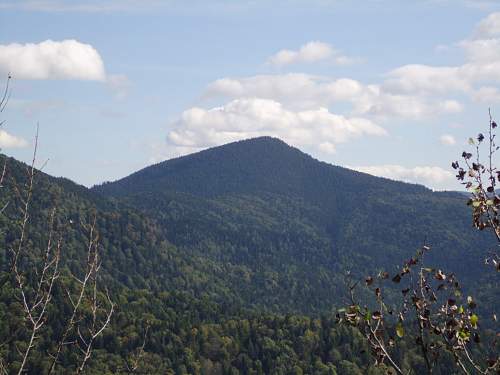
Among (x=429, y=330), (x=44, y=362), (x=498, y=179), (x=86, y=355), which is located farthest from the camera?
(x=44, y=362)

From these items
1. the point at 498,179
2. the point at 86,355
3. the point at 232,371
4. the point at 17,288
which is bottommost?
the point at 232,371

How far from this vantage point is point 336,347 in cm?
19150

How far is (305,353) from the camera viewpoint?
191 meters

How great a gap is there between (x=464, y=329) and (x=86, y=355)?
7.54 metres

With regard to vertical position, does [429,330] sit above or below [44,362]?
above

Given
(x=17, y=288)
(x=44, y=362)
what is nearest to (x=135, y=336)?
(x=44, y=362)

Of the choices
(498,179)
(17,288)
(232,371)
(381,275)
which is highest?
(498,179)

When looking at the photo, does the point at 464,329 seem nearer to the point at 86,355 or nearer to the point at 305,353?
the point at 86,355

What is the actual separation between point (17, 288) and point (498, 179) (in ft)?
32.4

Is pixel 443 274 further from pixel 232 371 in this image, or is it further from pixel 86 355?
pixel 232 371

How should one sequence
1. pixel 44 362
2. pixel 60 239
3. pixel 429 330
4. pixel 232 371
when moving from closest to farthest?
1. pixel 429 330
2. pixel 60 239
3. pixel 44 362
4. pixel 232 371

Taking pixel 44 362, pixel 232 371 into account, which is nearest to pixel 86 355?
pixel 44 362

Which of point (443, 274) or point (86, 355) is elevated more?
point (443, 274)

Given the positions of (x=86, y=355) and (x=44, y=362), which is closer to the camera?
(x=86, y=355)
